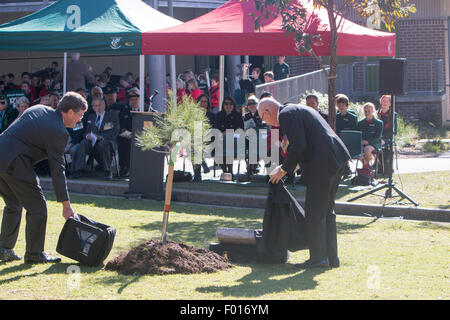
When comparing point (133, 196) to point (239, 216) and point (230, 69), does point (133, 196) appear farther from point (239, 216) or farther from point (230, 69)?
point (230, 69)

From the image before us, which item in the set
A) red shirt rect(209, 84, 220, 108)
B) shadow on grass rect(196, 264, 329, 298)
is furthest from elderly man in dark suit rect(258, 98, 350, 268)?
red shirt rect(209, 84, 220, 108)

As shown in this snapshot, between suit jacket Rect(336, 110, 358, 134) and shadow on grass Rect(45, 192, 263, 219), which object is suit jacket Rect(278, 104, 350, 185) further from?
suit jacket Rect(336, 110, 358, 134)

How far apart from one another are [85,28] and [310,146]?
7937 millimetres

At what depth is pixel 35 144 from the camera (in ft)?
25.2

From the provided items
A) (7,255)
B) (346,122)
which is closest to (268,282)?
(7,255)

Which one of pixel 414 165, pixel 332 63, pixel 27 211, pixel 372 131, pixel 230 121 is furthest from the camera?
pixel 414 165

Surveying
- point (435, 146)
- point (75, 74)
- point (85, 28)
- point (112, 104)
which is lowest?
point (435, 146)

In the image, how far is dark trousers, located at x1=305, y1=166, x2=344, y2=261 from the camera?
25.2 ft

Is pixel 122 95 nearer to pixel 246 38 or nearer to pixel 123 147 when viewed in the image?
pixel 123 147

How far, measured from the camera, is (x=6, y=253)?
8.02m

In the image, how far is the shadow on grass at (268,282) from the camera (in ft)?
22.2

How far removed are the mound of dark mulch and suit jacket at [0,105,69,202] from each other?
34.2 inches

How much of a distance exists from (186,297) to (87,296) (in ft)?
2.81

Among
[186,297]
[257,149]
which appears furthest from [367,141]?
[186,297]
